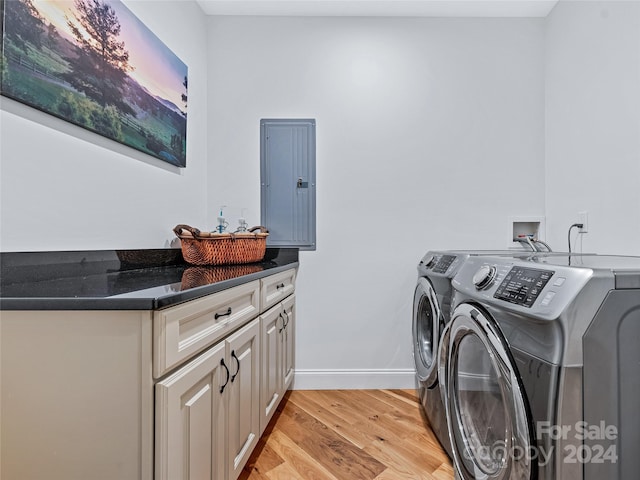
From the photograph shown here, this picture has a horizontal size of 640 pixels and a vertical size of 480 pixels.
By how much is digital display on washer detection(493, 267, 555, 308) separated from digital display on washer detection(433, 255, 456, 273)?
59 centimetres

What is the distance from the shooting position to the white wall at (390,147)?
85.4 inches

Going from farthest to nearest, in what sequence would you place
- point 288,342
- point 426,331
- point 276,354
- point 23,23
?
point 288,342, point 426,331, point 276,354, point 23,23

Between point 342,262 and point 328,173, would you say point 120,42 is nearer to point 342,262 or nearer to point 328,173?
point 328,173

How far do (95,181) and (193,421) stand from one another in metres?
0.96

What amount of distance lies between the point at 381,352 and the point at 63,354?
1817 mm

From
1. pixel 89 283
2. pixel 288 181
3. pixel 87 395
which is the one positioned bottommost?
pixel 87 395

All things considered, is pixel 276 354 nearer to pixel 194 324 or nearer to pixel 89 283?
pixel 194 324

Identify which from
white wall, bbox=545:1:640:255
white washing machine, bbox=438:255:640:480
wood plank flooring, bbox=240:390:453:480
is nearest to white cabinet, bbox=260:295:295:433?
wood plank flooring, bbox=240:390:453:480

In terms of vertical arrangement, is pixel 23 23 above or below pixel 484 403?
above

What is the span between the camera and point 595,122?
1.73 meters

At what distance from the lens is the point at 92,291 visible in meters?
0.82

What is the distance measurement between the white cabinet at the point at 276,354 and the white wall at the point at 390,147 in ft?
0.65

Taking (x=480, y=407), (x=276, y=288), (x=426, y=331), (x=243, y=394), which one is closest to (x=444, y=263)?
(x=426, y=331)

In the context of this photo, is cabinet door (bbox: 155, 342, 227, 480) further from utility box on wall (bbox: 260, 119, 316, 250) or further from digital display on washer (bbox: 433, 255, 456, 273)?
utility box on wall (bbox: 260, 119, 316, 250)
